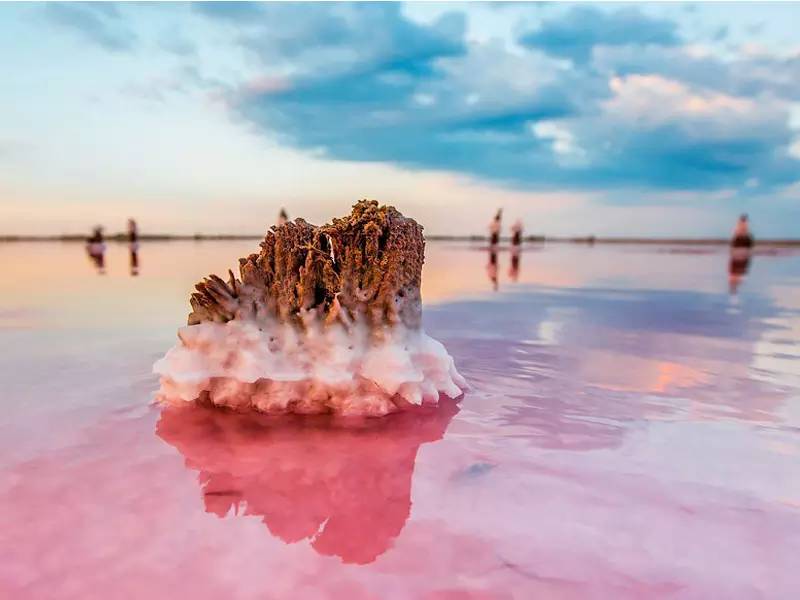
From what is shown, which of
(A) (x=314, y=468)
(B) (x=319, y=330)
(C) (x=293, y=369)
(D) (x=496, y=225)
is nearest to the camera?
(A) (x=314, y=468)

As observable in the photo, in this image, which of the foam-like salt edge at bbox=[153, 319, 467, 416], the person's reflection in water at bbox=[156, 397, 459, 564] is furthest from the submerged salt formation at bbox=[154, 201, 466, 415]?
the person's reflection in water at bbox=[156, 397, 459, 564]

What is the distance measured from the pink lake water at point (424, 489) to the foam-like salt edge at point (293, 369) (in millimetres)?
144

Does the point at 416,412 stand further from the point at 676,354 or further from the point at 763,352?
the point at 763,352

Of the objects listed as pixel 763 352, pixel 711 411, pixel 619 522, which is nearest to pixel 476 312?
pixel 763 352

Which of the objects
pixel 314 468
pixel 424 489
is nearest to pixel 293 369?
pixel 314 468

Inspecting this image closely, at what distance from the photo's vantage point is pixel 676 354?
477 centimetres

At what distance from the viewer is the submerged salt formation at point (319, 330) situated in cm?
298

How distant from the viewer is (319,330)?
315cm

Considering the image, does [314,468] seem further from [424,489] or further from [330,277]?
[330,277]

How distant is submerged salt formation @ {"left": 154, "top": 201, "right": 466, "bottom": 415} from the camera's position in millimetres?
2982

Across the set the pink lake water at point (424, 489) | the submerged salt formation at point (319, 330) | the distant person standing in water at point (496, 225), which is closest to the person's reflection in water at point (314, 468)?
the pink lake water at point (424, 489)

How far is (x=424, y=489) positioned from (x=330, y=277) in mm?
1630

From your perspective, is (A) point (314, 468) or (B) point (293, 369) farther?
(B) point (293, 369)

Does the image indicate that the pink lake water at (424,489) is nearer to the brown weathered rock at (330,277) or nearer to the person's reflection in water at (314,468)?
the person's reflection in water at (314,468)
